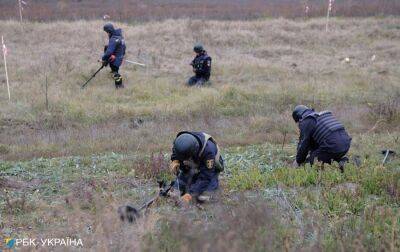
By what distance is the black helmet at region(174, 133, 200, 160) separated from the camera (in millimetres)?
5832

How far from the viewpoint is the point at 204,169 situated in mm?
6090

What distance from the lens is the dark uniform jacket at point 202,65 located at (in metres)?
14.5

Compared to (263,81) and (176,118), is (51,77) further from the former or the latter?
(263,81)

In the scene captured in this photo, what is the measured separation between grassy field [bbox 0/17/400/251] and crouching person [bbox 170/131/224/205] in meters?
0.32

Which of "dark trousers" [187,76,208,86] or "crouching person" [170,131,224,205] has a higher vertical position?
"crouching person" [170,131,224,205]

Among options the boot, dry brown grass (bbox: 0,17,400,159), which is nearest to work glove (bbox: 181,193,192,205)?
dry brown grass (bbox: 0,17,400,159)

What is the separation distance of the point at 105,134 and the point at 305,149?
16.2ft

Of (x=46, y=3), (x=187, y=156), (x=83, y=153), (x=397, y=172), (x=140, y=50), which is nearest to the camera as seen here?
(x=187, y=156)

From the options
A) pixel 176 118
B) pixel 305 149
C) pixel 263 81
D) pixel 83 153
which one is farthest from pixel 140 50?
pixel 305 149

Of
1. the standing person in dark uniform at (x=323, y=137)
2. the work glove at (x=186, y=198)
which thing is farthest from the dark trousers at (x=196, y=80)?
the work glove at (x=186, y=198)

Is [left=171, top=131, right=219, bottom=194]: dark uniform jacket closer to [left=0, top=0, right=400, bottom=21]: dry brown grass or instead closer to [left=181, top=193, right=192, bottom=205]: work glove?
[left=181, top=193, right=192, bottom=205]: work glove

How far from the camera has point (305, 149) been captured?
7281 mm

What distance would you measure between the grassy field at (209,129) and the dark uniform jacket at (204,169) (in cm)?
28

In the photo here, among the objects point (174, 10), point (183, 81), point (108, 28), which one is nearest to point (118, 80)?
point (108, 28)
